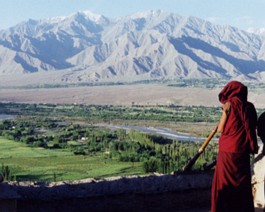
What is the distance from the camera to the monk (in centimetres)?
570

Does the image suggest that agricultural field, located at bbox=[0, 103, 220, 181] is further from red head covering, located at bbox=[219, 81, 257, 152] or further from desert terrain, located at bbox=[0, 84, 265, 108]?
desert terrain, located at bbox=[0, 84, 265, 108]

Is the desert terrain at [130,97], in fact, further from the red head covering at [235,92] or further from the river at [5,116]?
the red head covering at [235,92]

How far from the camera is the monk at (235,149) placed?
18.7ft

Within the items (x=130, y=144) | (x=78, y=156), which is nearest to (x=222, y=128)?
(x=78, y=156)

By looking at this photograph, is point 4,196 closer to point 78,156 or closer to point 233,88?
point 233,88

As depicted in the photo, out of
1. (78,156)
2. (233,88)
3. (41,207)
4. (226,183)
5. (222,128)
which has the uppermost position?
(233,88)

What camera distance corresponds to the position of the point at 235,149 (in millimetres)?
5707

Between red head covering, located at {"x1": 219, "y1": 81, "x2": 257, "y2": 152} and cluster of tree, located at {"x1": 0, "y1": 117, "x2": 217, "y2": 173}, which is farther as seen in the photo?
cluster of tree, located at {"x1": 0, "y1": 117, "x2": 217, "y2": 173}

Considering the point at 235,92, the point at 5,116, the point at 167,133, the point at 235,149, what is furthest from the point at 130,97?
the point at 235,149

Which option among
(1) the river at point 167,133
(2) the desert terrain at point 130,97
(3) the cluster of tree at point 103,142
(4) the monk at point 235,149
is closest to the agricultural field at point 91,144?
(3) the cluster of tree at point 103,142

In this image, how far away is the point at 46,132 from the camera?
53.7m

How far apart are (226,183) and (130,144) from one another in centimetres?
3626

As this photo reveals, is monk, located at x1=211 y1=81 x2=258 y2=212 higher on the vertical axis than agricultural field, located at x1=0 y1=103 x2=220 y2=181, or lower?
higher

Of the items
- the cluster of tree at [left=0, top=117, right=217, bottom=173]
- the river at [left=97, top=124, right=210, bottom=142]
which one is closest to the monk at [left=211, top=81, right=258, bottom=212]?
the cluster of tree at [left=0, top=117, right=217, bottom=173]
